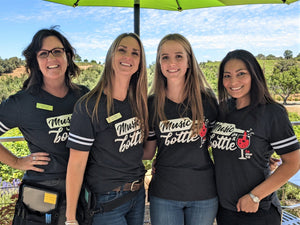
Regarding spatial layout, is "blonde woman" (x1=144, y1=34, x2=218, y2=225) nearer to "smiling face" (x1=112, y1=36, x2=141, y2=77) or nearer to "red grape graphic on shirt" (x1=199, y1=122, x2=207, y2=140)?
"red grape graphic on shirt" (x1=199, y1=122, x2=207, y2=140)

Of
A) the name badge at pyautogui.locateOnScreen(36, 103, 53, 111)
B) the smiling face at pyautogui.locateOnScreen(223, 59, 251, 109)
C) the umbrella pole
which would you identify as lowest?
A: the name badge at pyautogui.locateOnScreen(36, 103, 53, 111)

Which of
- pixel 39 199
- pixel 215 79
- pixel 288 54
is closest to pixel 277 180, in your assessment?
pixel 39 199

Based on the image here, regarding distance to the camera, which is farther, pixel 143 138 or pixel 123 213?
pixel 143 138

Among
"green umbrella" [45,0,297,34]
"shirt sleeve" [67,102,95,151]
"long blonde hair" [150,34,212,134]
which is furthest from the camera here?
"green umbrella" [45,0,297,34]

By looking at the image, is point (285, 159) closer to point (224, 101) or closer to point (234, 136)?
point (234, 136)

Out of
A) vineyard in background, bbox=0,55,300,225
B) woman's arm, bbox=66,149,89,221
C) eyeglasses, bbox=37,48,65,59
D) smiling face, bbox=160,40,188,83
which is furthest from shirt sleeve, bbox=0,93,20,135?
vineyard in background, bbox=0,55,300,225

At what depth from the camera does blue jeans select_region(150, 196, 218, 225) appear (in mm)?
1473

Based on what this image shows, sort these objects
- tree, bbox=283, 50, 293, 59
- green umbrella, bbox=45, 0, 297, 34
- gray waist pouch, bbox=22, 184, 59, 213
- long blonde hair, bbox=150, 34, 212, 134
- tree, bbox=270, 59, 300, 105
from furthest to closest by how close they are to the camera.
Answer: tree, bbox=283, 50, 293, 59 → tree, bbox=270, 59, 300, 105 → green umbrella, bbox=45, 0, 297, 34 → long blonde hair, bbox=150, 34, 212, 134 → gray waist pouch, bbox=22, 184, 59, 213

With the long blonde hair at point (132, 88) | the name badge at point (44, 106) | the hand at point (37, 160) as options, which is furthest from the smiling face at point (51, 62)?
the hand at point (37, 160)

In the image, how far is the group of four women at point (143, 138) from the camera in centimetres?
133

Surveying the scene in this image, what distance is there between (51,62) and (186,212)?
1267 millimetres

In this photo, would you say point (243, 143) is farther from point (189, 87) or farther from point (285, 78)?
point (285, 78)

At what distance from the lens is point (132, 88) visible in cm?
157

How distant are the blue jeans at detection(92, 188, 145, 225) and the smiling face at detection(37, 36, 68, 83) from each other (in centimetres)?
81
